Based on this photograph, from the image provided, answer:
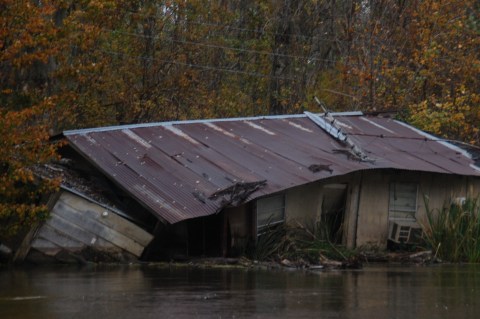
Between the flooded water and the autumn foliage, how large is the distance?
802cm

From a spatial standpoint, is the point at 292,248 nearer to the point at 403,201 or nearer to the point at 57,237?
the point at 403,201

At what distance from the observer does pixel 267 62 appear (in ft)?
139

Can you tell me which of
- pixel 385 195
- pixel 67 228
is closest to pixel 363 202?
pixel 385 195

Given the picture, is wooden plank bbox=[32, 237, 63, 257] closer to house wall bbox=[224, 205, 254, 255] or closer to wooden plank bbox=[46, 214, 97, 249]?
wooden plank bbox=[46, 214, 97, 249]

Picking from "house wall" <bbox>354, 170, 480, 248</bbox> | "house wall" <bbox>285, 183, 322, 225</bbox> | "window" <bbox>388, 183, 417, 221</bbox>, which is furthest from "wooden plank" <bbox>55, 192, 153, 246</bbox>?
"window" <bbox>388, 183, 417, 221</bbox>

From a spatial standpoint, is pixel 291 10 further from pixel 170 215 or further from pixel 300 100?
pixel 170 215

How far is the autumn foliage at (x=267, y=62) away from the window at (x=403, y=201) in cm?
631

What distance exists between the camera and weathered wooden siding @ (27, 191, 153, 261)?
20188 mm

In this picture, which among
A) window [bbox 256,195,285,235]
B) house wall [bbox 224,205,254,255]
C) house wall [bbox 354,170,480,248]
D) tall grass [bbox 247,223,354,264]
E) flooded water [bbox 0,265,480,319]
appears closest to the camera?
flooded water [bbox 0,265,480,319]

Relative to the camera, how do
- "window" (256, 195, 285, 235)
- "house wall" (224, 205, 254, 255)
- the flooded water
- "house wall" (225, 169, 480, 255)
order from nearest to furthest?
the flooded water < "house wall" (224, 205, 254, 255) < "house wall" (225, 169, 480, 255) < "window" (256, 195, 285, 235)

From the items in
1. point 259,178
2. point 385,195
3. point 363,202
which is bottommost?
point 363,202

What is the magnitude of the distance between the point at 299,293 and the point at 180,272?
14.9ft

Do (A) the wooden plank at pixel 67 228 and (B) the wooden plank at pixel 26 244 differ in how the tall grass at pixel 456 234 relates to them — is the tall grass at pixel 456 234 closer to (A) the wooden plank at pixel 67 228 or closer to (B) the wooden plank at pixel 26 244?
(A) the wooden plank at pixel 67 228

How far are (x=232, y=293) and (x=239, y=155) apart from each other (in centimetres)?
858
